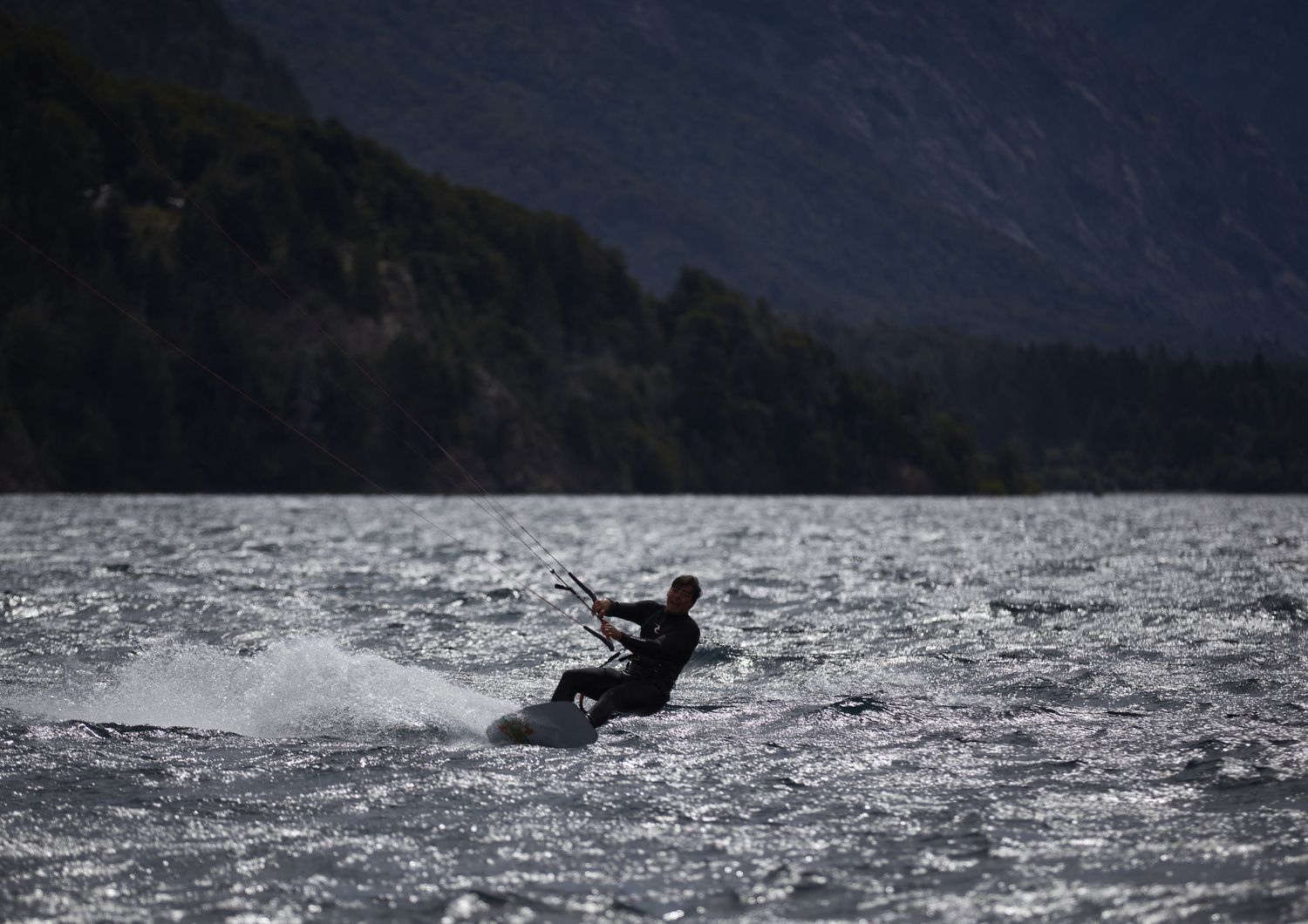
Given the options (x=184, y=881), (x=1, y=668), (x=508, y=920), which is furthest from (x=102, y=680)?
(x=508, y=920)

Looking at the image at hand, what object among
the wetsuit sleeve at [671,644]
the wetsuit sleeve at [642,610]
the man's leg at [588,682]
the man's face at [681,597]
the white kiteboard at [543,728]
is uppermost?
the man's face at [681,597]

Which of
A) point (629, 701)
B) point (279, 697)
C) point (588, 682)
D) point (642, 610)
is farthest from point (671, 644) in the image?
point (279, 697)

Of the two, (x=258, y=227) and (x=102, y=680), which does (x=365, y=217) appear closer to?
(x=258, y=227)

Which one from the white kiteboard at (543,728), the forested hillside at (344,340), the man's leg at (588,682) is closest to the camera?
the white kiteboard at (543,728)

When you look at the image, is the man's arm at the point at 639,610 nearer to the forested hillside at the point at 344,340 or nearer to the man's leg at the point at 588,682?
the man's leg at the point at 588,682

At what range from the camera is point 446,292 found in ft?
462

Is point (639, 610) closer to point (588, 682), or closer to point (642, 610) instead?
point (642, 610)

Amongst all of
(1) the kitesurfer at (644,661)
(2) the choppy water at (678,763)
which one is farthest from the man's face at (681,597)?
(2) the choppy water at (678,763)

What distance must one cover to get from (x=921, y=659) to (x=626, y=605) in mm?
5618

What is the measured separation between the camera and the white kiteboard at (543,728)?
13.9m

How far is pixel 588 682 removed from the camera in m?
15.2

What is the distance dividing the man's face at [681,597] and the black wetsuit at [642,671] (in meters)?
0.12

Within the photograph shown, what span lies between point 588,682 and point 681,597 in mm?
1338

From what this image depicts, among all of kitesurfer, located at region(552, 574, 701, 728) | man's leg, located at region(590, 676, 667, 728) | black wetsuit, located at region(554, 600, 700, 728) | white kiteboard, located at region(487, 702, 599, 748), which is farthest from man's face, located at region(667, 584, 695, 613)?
white kiteboard, located at region(487, 702, 599, 748)
